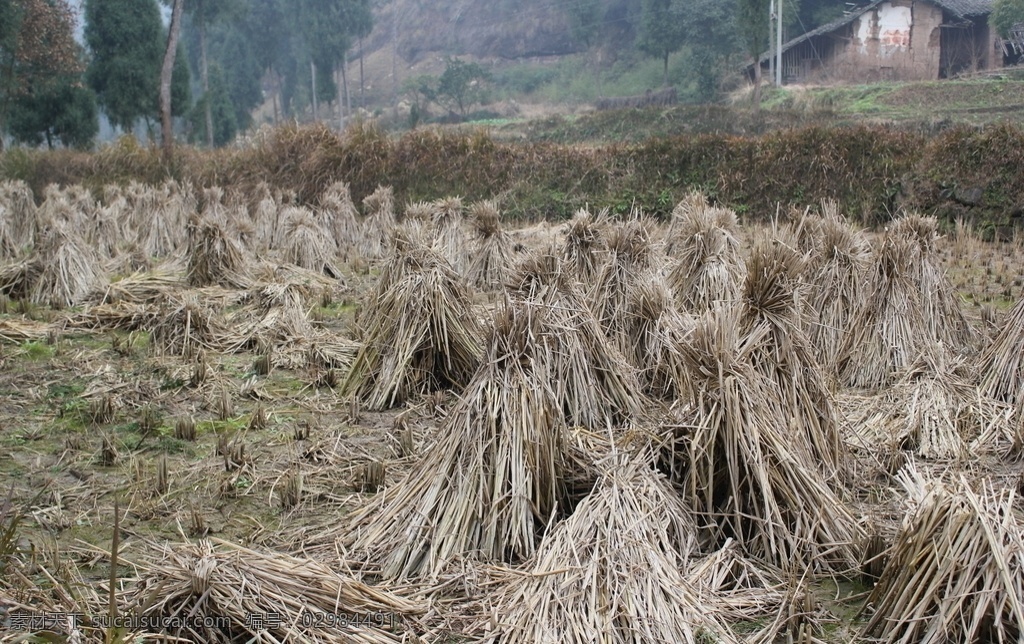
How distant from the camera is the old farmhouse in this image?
85.0ft

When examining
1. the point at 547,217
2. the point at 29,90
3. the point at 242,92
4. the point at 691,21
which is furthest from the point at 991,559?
the point at 242,92

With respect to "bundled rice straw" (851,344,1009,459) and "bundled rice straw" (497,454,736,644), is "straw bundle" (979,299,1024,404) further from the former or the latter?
"bundled rice straw" (497,454,736,644)

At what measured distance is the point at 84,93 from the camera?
28984 mm

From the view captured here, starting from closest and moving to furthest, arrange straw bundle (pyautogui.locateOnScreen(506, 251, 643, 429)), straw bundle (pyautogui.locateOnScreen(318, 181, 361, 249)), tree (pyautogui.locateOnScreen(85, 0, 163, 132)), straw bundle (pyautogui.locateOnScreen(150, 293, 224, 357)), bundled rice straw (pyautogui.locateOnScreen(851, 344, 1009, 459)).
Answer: straw bundle (pyautogui.locateOnScreen(506, 251, 643, 429))
bundled rice straw (pyautogui.locateOnScreen(851, 344, 1009, 459))
straw bundle (pyautogui.locateOnScreen(150, 293, 224, 357))
straw bundle (pyautogui.locateOnScreen(318, 181, 361, 249))
tree (pyautogui.locateOnScreen(85, 0, 163, 132))

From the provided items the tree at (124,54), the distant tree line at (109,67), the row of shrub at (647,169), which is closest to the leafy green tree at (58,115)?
the distant tree line at (109,67)

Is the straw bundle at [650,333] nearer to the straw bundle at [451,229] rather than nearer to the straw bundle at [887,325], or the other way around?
the straw bundle at [887,325]

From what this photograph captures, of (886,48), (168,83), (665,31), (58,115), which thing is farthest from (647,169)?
(665,31)

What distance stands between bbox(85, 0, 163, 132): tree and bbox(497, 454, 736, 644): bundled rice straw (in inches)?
1216

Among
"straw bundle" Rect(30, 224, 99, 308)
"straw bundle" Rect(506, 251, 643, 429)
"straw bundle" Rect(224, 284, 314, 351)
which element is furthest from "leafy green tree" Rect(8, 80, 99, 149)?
"straw bundle" Rect(506, 251, 643, 429)

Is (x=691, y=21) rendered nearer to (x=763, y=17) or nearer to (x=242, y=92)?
(x=763, y=17)

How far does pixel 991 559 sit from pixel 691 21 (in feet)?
121

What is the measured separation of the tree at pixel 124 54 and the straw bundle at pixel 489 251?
2538cm

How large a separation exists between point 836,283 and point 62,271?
22.6 ft

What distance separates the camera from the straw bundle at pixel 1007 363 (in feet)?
16.4
